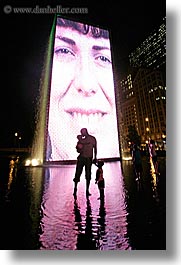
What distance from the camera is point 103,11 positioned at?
488cm

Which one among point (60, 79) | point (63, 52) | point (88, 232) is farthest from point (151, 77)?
point (88, 232)

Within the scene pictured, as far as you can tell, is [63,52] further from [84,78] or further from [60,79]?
[84,78]

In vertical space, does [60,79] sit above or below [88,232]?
above

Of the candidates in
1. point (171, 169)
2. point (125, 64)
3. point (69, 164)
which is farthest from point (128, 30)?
point (69, 164)

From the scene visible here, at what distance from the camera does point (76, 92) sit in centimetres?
805

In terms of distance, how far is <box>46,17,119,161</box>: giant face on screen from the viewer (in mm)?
7859

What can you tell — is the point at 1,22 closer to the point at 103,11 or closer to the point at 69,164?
the point at 103,11

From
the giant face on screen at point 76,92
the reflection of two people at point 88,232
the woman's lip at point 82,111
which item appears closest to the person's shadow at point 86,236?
the reflection of two people at point 88,232

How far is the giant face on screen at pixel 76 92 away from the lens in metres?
7.86

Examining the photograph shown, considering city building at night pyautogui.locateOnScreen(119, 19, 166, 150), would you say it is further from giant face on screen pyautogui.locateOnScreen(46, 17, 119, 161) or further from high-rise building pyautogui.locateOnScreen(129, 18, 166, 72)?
giant face on screen pyautogui.locateOnScreen(46, 17, 119, 161)

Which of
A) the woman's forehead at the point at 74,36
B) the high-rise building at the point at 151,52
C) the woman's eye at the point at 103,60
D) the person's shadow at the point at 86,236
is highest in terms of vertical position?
the woman's forehead at the point at 74,36

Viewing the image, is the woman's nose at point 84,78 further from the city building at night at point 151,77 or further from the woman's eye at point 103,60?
the city building at night at point 151,77

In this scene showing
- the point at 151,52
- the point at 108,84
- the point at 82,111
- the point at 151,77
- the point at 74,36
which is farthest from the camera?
the point at 108,84

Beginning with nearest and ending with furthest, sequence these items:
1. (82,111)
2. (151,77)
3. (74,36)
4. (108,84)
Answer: (151,77)
(82,111)
(74,36)
(108,84)
